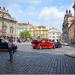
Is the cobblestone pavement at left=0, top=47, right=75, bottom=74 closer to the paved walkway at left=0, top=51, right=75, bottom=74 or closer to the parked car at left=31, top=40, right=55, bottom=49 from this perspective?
the paved walkway at left=0, top=51, right=75, bottom=74

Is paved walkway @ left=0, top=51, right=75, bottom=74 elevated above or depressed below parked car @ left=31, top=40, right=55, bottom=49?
below

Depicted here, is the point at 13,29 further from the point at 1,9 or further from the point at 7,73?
the point at 7,73

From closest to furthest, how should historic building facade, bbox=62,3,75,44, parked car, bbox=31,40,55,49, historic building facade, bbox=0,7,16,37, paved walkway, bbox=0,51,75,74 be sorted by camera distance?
1. paved walkway, bbox=0,51,75,74
2. parked car, bbox=31,40,55,49
3. historic building facade, bbox=62,3,75,44
4. historic building facade, bbox=0,7,16,37

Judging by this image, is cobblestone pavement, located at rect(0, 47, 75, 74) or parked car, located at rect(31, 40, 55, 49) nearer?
cobblestone pavement, located at rect(0, 47, 75, 74)

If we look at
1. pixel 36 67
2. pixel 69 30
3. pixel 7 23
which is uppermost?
pixel 7 23

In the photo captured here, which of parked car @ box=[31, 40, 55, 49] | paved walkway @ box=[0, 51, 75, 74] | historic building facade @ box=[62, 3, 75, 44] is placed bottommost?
paved walkway @ box=[0, 51, 75, 74]

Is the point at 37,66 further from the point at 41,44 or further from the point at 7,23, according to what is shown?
the point at 7,23

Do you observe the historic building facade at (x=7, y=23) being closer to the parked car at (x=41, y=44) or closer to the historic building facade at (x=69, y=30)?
the historic building facade at (x=69, y=30)

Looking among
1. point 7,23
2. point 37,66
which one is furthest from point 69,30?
point 37,66

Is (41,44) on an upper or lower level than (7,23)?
lower

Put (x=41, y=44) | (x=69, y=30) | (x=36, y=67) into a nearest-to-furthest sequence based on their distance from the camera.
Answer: (x=36, y=67) → (x=41, y=44) → (x=69, y=30)

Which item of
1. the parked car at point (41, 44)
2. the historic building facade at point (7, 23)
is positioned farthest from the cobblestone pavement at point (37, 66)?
the historic building facade at point (7, 23)

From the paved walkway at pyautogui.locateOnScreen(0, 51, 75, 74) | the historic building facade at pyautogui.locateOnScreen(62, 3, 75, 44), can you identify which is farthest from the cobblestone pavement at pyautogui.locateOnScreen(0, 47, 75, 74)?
the historic building facade at pyautogui.locateOnScreen(62, 3, 75, 44)

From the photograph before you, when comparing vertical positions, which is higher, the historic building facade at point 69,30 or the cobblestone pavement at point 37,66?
the historic building facade at point 69,30
